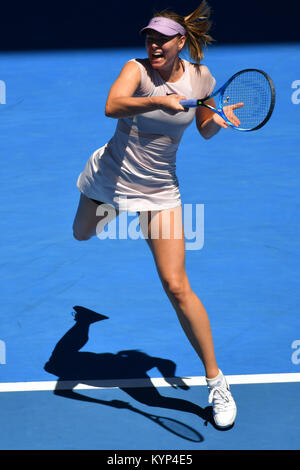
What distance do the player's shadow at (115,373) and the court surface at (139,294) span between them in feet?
0.03

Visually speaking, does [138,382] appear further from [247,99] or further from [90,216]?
[247,99]

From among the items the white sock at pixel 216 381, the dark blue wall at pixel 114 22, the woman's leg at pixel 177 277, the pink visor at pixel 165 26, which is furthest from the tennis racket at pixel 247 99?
the dark blue wall at pixel 114 22

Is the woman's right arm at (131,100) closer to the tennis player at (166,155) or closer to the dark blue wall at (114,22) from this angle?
the tennis player at (166,155)

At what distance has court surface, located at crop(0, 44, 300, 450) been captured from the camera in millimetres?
4090

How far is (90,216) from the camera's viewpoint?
4547 millimetres

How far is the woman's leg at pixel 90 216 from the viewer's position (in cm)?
446

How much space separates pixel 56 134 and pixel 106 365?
3395 mm

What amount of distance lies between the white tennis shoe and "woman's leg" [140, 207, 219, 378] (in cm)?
5

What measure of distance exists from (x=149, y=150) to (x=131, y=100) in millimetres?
369

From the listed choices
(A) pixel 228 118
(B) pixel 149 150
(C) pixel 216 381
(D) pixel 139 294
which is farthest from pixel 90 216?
(C) pixel 216 381

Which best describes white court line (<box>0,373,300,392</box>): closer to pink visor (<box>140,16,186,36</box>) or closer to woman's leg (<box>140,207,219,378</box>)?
woman's leg (<box>140,207,219,378</box>)

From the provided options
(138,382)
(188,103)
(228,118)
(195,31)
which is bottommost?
(138,382)
